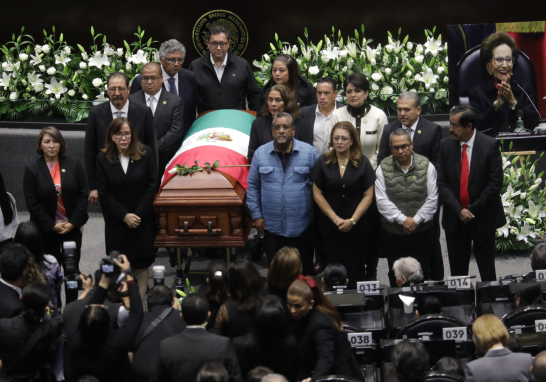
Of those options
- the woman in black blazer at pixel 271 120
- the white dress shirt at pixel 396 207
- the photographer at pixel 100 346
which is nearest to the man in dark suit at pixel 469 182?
the white dress shirt at pixel 396 207

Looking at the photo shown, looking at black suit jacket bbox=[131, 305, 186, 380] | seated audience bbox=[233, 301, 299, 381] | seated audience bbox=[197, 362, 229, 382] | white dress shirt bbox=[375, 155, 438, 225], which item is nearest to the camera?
seated audience bbox=[197, 362, 229, 382]

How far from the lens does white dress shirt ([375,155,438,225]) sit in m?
5.64

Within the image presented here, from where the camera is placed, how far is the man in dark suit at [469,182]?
5.70 metres

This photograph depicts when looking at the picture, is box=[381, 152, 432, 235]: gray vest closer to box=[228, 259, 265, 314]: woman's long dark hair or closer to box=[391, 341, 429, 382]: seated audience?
box=[228, 259, 265, 314]: woman's long dark hair

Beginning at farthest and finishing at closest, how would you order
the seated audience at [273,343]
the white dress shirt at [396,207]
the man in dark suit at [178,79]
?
the man in dark suit at [178,79]
the white dress shirt at [396,207]
the seated audience at [273,343]

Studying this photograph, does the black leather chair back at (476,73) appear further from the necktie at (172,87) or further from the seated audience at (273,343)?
the seated audience at (273,343)

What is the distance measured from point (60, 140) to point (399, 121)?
8.25 feet

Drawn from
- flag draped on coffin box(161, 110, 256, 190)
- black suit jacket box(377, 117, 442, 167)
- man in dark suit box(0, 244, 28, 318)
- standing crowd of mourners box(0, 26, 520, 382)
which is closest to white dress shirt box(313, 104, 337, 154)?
standing crowd of mourners box(0, 26, 520, 382)

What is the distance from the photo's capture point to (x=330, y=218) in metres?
5.73

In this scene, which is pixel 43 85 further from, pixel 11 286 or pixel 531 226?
pixel 531 226

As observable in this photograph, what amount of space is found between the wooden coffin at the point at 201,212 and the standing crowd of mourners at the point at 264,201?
0.13m

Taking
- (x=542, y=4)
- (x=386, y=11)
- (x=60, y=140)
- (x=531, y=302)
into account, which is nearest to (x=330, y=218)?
(x=531, y=302)

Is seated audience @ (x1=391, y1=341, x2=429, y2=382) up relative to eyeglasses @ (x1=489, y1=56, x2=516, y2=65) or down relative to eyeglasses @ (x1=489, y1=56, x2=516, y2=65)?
down

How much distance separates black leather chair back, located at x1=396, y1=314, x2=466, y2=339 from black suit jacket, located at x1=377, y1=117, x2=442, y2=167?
2.01 metres
